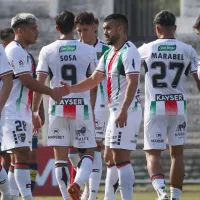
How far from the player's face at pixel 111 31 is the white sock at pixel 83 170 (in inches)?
60.0

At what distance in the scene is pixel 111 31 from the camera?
13836 millimetres

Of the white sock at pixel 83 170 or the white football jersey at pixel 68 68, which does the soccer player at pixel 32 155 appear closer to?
the white football jersey at pixel 68 68

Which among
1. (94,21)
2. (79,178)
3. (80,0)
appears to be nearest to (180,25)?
(80,0)

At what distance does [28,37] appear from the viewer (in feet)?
47.1

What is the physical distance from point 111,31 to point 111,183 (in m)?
1.95

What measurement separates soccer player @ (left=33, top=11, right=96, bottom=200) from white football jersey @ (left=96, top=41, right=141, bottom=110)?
648 mm

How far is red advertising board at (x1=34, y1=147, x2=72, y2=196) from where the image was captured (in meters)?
20.9

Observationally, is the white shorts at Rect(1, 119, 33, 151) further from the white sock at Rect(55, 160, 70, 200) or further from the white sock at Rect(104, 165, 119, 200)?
the white sock at Rect(104, 165, 119, 200)

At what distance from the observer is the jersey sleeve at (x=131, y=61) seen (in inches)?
531

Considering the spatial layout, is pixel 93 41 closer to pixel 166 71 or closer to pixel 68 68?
pixel 68 68

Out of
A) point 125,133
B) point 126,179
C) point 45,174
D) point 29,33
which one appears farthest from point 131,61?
point 45,174

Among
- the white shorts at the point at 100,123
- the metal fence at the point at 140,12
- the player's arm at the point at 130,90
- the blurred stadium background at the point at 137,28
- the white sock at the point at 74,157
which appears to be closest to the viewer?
the player's arm at the point at 130,90

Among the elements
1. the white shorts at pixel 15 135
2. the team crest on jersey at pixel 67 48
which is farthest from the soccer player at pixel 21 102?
the team crest on jersey at pixel 67 48

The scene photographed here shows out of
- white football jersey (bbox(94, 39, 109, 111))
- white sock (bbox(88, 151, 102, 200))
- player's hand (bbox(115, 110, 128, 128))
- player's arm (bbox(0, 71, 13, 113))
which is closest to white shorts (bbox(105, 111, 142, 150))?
player's hand (bbox(115, 110, 128, 128))
